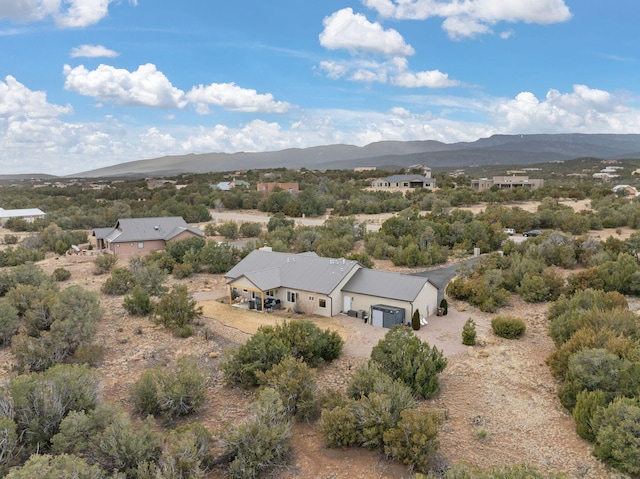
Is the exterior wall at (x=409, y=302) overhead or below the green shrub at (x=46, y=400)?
below

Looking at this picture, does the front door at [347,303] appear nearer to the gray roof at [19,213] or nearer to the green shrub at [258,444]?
the green shrub at [258,444]

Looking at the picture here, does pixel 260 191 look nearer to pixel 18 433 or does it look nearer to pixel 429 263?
pixel 429 263

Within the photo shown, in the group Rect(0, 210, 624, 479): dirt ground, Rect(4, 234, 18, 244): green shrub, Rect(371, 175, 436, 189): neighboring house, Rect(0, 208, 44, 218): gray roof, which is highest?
Rect(371, 175, 436, 189): neighboring house

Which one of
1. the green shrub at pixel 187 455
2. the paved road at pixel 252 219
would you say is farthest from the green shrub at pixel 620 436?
the paved road at pixel 252 219

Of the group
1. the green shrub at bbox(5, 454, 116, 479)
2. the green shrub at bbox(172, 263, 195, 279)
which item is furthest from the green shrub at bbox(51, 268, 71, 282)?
the green shrub at bbox(5, 454, 116, 479)

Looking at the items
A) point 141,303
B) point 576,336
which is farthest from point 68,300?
point 576,336

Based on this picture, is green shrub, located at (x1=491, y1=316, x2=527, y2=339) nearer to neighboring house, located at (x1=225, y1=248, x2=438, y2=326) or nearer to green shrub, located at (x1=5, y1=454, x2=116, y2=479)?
neighboring house, located at (x1=225, y1=248, x2=438, y2=326)
